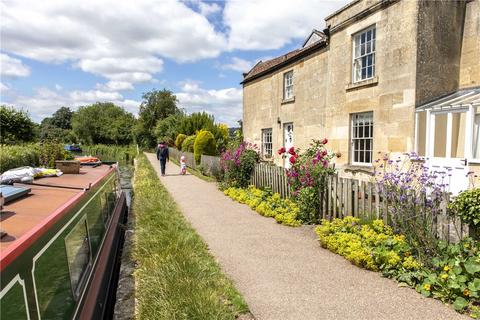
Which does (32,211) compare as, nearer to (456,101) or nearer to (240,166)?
(240,166)

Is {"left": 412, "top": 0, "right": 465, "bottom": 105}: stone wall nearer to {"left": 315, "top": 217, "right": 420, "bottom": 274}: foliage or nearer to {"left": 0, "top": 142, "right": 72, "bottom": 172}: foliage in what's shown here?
{"left": 315, "top": 217, "right": 420, "bottom": 274}: foliage

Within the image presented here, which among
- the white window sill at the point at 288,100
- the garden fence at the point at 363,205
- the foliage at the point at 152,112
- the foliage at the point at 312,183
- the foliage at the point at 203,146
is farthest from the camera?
the foliage at the point at 152,112

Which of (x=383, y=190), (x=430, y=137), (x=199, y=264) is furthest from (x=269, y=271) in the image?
(x=430, y=137)

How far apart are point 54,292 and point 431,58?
10.6 m

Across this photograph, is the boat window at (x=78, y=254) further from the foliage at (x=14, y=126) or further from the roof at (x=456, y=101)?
the foliage at (x=14, y=126)

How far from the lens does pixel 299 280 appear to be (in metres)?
4.43

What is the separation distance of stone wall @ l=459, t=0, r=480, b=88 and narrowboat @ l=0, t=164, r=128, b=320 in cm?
1081

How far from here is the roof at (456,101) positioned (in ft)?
28.1

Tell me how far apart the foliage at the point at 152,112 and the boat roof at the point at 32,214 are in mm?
45020

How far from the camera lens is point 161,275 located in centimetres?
432

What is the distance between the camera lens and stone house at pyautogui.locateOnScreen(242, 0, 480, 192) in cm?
922

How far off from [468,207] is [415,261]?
3.27 ft

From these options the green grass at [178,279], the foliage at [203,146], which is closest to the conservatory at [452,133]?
the green grass at [178,279]

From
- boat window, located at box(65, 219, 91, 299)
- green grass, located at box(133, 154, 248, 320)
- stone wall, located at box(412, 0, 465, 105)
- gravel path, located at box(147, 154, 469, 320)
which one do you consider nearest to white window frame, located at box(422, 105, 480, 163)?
stone wall, located at box(412, 0, 465, 105)
